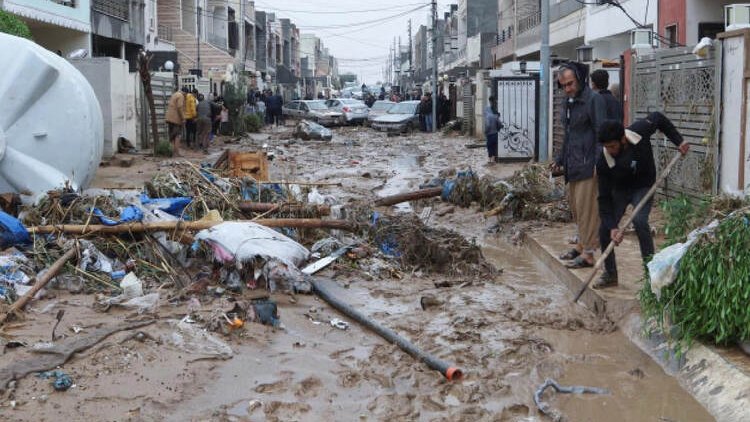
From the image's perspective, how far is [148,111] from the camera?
22516 mm

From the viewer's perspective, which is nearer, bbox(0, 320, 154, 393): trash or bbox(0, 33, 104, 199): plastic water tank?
bbox(0, 320, 154, 393): trash

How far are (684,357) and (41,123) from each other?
26.4 ft

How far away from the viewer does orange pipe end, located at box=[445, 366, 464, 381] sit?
5.54 meters

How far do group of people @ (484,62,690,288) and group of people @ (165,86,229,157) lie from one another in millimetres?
14425

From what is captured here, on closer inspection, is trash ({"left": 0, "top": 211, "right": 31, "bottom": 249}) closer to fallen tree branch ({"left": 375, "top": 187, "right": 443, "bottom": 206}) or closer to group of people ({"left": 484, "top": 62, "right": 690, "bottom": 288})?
group of people ({"left": 484, "top": 62, "right": 690, "bottom": 288})

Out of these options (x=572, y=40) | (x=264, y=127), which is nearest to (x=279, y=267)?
(x=572, y=40)

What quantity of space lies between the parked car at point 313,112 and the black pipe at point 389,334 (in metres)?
33.0

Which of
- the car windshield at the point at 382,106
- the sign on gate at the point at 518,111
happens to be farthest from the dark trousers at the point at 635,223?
the car windshield at the point at 382,106

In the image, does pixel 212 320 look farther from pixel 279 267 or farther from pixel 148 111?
pixel 148 111

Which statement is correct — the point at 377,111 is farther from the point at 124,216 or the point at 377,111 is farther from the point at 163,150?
the point at 124,216

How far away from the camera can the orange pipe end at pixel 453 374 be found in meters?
5.54

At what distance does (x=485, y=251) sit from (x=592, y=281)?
3.19m

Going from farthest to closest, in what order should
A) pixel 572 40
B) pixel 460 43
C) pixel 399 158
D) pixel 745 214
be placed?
pixel 460 43 → pixel 572 40 → pixel 399 158 → pixel 745 214

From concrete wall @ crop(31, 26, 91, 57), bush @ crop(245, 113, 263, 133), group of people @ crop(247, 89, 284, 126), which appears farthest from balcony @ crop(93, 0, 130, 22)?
group of people @ crop(247, 89, 284, 126)
